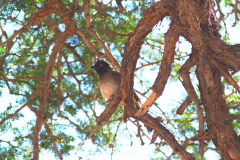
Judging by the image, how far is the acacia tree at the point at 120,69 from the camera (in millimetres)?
2650

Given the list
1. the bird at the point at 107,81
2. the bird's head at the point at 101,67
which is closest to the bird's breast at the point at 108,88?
the bird at the point at 107,81

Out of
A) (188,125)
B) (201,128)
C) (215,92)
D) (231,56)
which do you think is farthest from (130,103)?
(188,125)

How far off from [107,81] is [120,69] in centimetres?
155

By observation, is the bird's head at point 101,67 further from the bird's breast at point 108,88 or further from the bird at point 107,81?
the bird's breast at point 108,88

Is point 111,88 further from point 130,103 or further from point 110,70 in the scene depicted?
point 130,103

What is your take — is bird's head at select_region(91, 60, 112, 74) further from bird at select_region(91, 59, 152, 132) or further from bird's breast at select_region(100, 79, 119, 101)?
bird's breast at select_region(100, 79, 119, 101)

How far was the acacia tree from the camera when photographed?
2650 millimetres

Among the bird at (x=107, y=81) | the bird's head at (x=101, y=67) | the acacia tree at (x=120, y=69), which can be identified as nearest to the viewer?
the acacia tree at (x=120, y=69)

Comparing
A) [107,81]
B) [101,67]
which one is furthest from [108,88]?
[101,67]

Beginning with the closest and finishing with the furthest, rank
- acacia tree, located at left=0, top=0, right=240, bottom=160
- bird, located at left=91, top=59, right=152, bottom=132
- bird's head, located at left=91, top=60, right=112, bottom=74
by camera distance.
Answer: acacia tree, located at left=0, top=0, right=240, bottom=160 < bird, located at left=91, top=59, right=152, bottom=132 < bird's head, located at left=91, top=60, right=112, bottom=74

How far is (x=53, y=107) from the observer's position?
5188mm

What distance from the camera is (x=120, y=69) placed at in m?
3.56

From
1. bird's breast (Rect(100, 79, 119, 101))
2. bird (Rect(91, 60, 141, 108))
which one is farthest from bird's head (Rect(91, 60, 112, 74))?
bird's breast (Rect(100, 79, 119, 101))

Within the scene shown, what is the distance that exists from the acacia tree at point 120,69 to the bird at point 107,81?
0.25m
